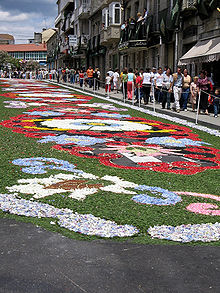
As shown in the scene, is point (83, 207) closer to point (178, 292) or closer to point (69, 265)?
point (69, 265)

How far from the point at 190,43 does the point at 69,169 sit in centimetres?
1745

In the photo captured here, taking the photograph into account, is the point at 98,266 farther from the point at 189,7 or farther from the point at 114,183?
the point at 189,7

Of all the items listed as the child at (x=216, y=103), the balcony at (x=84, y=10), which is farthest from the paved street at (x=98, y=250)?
the balcony at (x=84, y=10)

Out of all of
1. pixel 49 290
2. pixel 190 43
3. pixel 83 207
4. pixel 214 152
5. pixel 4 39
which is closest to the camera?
pixel 49 290

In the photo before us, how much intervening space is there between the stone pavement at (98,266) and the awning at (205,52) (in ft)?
46.0

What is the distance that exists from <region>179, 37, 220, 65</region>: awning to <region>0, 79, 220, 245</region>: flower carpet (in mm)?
7149

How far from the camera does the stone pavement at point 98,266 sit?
2889 millimetres

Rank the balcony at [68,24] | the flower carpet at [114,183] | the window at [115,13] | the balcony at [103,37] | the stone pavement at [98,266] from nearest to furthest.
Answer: the stone pavement at [98,266]
the flower carpet at [114,183]
the window at [115,13]
the balcony at [103,37]
the balcony at [68,24]

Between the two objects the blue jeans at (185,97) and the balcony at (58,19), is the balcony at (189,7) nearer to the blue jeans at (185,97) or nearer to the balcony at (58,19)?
the blue jeans at (185,97)

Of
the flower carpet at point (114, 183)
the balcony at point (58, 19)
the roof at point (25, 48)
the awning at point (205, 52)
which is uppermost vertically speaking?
the balcony at point (58, 19)

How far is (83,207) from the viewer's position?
4410mm

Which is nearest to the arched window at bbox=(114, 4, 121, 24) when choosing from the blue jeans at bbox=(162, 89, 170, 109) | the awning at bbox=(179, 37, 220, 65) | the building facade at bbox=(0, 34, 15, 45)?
the awning at bbox=(179, 37, 220, 65)

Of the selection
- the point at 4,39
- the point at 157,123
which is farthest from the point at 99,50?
the point at 4,39

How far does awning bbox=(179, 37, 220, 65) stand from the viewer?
16.8 m
